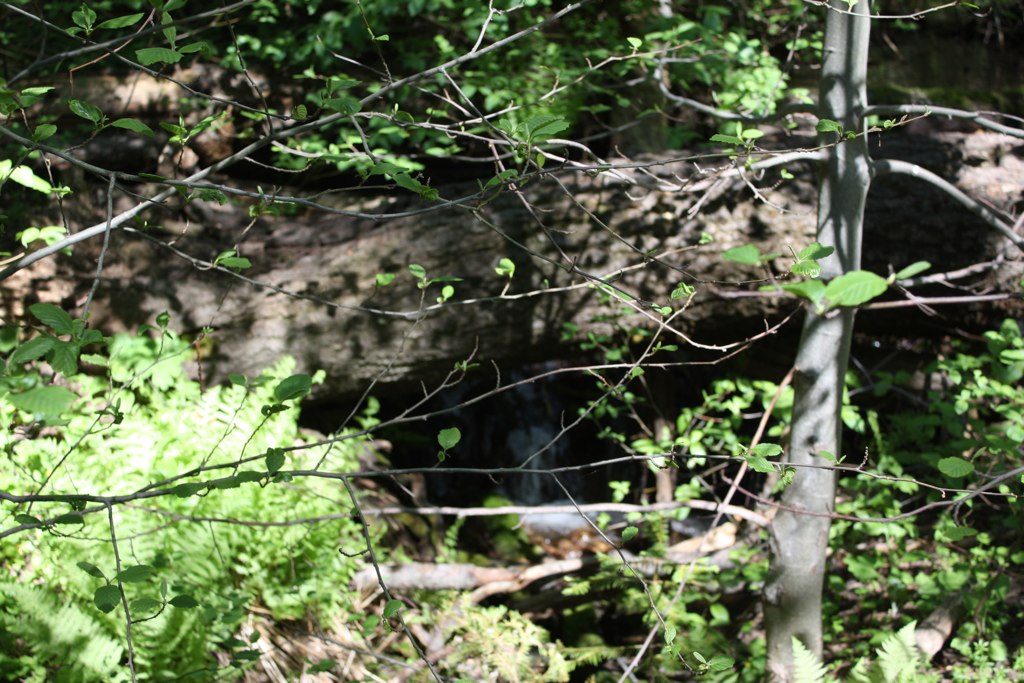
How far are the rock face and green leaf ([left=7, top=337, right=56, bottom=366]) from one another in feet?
7.82

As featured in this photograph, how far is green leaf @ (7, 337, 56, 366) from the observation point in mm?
1388

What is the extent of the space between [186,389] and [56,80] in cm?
232

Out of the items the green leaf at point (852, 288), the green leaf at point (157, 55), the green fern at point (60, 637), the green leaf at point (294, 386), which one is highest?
the green leaf at point (157, 55)

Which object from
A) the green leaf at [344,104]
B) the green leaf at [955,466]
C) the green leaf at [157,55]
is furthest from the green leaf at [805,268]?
the green leaf at [157,55]

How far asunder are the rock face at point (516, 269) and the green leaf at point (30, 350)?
2.38m

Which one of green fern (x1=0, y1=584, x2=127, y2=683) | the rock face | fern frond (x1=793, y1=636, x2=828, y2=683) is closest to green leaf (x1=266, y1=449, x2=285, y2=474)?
green fern (x1=0, y1=584, x2=127, y2=683)

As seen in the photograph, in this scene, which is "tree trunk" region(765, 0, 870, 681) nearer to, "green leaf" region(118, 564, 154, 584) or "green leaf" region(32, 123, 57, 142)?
"green leaf" region(118, 564, 154, 584)

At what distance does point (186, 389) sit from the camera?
13.2ft

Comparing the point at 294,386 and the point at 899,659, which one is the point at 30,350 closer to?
the point at 294,386

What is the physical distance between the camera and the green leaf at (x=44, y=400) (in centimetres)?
125

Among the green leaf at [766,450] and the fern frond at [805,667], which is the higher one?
the green leaf at [766,450]

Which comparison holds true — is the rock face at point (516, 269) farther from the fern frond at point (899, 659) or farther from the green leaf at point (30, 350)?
the green leaf at point (30, 350)

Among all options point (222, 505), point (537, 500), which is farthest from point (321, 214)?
point (537, 500)

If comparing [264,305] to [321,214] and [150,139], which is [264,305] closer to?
[321,214]
